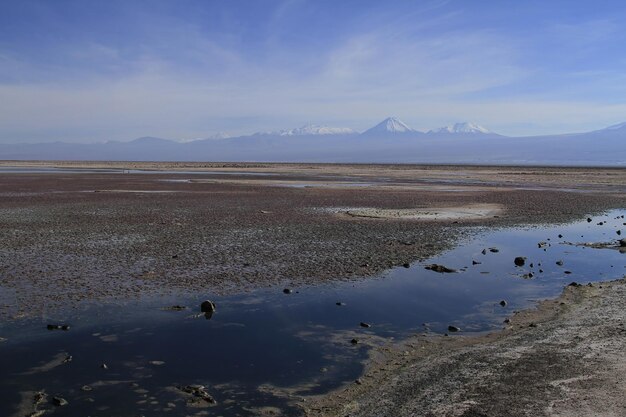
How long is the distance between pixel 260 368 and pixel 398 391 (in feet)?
7.72

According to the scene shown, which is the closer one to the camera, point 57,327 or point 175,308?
point 57,327

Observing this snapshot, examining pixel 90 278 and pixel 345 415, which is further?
pixel 90 278

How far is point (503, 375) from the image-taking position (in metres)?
8.16

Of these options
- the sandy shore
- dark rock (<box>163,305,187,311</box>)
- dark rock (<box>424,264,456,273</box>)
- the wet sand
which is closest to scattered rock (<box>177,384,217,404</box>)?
the sandy shore

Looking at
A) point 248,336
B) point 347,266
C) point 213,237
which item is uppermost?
point 213,237

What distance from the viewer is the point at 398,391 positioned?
7.89 meters

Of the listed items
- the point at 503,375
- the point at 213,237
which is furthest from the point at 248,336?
the point at 213,237

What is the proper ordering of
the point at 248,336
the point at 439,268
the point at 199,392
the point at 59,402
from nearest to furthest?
the point at 59,402, the point at 199,392, the point at 248,336, the point at 439,268

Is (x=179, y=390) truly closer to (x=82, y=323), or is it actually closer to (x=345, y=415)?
(x=345, y=415)

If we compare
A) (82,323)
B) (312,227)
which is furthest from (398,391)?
(312,227)

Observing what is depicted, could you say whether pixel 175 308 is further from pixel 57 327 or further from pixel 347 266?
pixel 347 266

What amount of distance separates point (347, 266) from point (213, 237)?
6902 mm

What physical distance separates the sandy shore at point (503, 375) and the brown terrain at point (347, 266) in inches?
1.2

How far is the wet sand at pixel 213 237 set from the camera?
1449 centimetres
